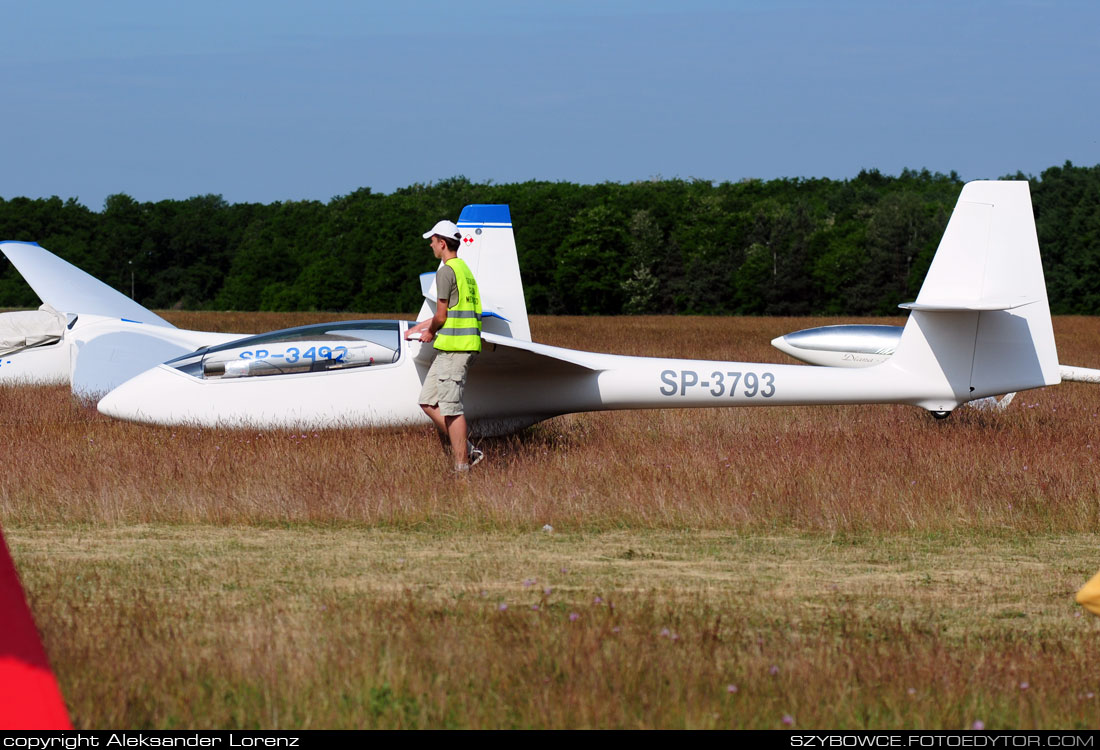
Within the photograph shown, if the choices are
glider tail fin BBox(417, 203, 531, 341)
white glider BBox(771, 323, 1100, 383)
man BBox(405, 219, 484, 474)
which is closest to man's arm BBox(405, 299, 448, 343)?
man BBox(405, 219, 484, 474)

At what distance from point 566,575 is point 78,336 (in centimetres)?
1054

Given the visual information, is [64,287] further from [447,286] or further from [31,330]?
[447,286]

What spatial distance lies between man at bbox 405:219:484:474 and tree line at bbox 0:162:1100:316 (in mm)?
72102

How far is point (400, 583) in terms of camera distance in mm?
5680

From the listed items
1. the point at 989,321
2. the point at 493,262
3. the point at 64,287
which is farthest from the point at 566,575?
the point at 64,287

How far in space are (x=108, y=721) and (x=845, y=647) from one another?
8.92ft

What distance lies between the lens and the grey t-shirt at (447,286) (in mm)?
8523

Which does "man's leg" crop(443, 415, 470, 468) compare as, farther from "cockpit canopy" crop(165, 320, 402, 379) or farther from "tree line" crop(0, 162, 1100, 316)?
"tree line" crop(0, 162, 1100, 316)

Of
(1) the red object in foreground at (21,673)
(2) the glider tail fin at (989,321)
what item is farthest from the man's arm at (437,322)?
(1) the red object in foreground at (21,673)

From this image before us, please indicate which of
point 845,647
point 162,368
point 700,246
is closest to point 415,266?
point 700,246

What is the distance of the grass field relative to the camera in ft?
12.4

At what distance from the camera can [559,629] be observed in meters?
4.57

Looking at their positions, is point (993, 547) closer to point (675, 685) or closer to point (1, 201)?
point (675, 685)

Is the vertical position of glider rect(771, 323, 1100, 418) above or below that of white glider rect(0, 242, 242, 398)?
below
